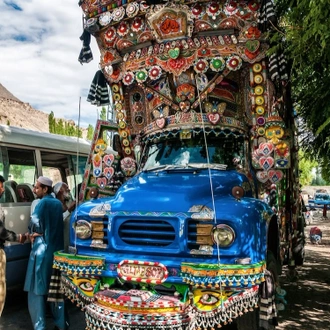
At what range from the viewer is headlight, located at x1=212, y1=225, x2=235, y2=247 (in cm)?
366

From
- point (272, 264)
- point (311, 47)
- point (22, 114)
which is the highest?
point (22, 114)

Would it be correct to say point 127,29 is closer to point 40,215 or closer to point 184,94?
point 184,94

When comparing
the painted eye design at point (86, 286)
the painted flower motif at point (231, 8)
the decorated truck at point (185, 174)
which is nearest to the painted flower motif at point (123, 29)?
the decorated truck at point (185, 174)

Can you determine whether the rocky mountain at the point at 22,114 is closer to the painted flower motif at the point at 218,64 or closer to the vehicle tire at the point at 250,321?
the painted flower motif at the point at 218,64

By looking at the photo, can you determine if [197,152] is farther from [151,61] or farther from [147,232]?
[147,232]

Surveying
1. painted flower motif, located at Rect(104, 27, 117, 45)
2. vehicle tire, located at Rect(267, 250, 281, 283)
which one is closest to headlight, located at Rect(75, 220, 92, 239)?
vehicle tire, located at Rect(267, 250, 281, 283)

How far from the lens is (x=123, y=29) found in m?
6.07

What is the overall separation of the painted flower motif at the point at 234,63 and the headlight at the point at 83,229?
3.11 metres

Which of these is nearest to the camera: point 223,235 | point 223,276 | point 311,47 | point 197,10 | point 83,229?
point 223,276

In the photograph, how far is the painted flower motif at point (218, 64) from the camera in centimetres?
569

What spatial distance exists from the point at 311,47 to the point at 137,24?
2.82 m

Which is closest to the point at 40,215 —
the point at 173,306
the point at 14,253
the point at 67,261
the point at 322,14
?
the point at 67,261

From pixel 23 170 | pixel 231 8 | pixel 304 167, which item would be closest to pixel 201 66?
pixel 231 8

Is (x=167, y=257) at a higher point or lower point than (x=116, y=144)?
lower
